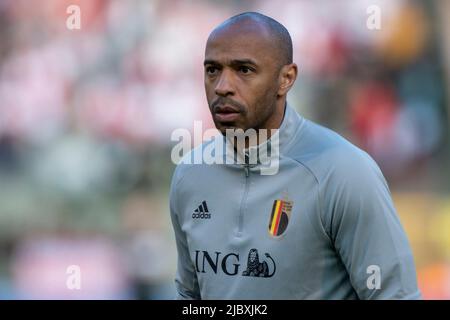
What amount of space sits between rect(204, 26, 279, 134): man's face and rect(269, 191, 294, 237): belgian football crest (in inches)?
10.3

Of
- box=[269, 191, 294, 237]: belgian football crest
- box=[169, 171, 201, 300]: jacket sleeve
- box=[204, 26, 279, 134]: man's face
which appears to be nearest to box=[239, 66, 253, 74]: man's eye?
box=[204, 26, 279, 134]: man's face

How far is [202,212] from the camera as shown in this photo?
2756 mm

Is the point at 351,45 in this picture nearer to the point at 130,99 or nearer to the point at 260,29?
the point at 130,99

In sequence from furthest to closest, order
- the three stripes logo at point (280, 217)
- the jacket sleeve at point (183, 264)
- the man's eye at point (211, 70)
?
1. the jacket sleeve at point (183, 264)
2. the man's eye at point (211, 70)
3. the three stripes logo at point (280, 217)

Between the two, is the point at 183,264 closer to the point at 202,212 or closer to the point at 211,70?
the point at 202,212

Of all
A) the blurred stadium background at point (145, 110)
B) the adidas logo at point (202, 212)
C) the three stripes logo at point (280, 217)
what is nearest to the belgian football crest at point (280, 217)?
the three stripes logo at point (280, 217)

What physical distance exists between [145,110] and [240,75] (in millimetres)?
4776

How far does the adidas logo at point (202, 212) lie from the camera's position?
8.98 ft

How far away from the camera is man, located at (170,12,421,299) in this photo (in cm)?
241

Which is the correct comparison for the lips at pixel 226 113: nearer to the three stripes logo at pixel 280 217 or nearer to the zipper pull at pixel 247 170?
the zipper pull at pixel 247 170

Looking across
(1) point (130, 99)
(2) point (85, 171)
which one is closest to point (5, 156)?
(2) point (85, 171)

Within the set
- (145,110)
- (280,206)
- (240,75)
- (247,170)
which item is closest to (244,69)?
(240,75)

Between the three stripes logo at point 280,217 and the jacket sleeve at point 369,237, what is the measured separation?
133 millimetres
